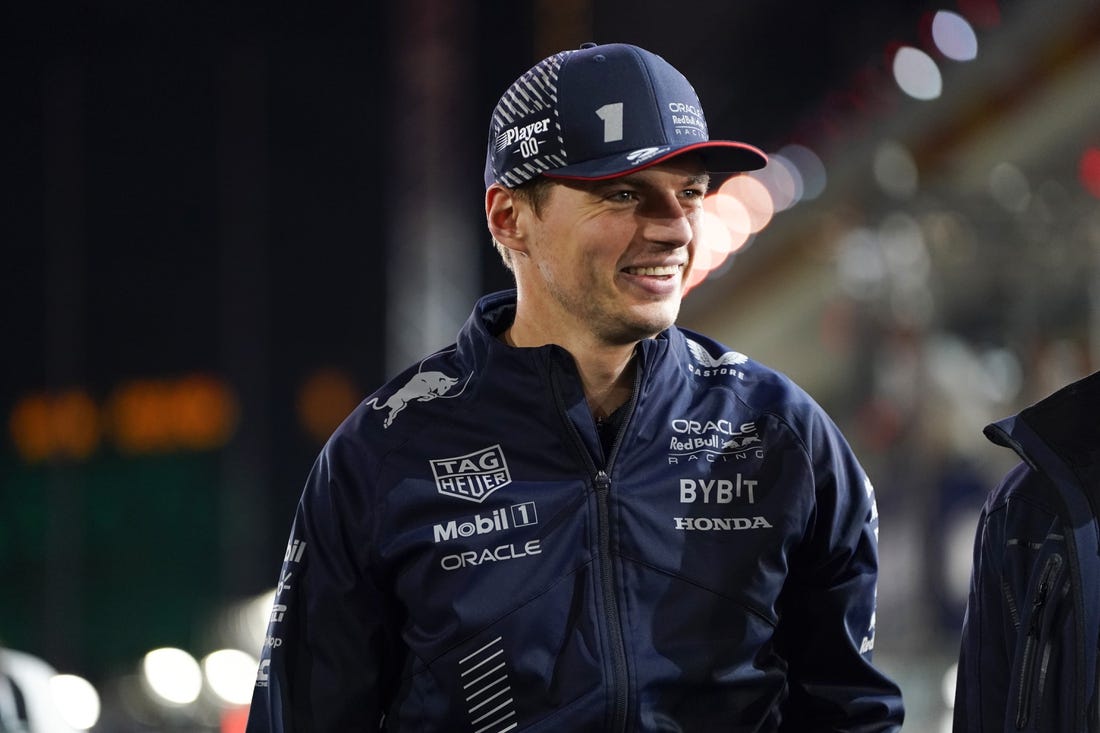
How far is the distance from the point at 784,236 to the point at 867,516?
16.2 metres

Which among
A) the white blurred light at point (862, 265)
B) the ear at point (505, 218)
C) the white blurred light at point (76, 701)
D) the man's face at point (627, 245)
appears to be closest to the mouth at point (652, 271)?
the man's face at point (627, 245)

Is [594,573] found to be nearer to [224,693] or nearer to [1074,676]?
[1074,676]

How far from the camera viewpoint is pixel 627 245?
2312 mm

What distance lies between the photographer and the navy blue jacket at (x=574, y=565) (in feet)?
7.36

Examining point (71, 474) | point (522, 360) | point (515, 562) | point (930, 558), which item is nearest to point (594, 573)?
point (515, 562)

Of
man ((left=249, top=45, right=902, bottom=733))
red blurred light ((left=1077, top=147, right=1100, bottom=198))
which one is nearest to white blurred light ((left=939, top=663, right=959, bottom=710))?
A: red blurred light ((left=1077, top=147, right=1100, bottom=198))

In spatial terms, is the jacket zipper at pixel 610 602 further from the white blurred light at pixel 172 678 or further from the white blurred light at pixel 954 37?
the white blurred light at pixel 954 37

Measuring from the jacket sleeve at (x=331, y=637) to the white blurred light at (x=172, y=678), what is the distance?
25.9 feet

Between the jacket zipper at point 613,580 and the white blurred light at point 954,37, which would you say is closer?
the jacket zipper at point 613,580

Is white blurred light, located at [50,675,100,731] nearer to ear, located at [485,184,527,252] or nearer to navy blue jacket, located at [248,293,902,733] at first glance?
navy blue jacket, located at [248,293,902,733]

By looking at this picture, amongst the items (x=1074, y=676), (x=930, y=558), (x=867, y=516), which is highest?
(x=867, y=516)

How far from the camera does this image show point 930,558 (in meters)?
9.84

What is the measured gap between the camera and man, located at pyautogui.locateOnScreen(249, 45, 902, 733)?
225cm

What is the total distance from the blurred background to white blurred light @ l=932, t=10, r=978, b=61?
60mm
